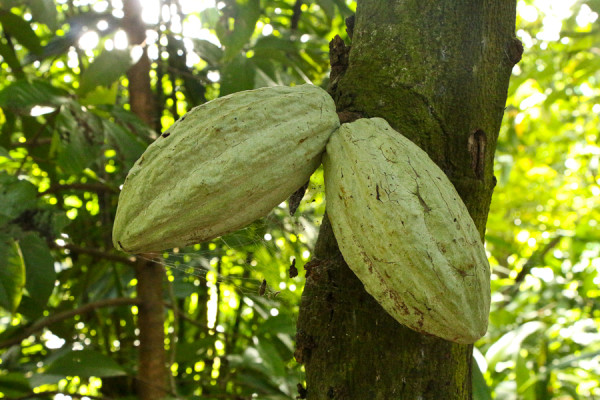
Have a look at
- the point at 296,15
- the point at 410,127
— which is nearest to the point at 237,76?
the point at 410,127

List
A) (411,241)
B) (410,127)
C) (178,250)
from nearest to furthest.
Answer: (411,241) < (410,127) < (178,250)

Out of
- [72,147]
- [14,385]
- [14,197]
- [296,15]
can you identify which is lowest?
[14,385]

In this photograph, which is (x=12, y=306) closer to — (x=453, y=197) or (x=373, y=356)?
(x=373, y=356)

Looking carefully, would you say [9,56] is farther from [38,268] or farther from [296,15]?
[296,15]

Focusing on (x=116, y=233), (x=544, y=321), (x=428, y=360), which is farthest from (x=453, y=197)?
(x=544, y=321)

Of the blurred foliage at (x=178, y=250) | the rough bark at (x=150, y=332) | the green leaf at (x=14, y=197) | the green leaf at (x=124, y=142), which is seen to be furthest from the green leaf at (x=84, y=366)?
the green leaf at (x=124, y=142)

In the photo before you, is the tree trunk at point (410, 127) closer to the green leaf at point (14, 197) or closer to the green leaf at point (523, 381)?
the green leaf at point (14, 197)

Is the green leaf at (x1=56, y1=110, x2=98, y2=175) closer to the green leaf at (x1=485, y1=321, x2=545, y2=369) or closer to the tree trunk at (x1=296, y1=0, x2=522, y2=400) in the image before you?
the tree trunk at (x1=296, y1=0, x2=522, y2=400)
